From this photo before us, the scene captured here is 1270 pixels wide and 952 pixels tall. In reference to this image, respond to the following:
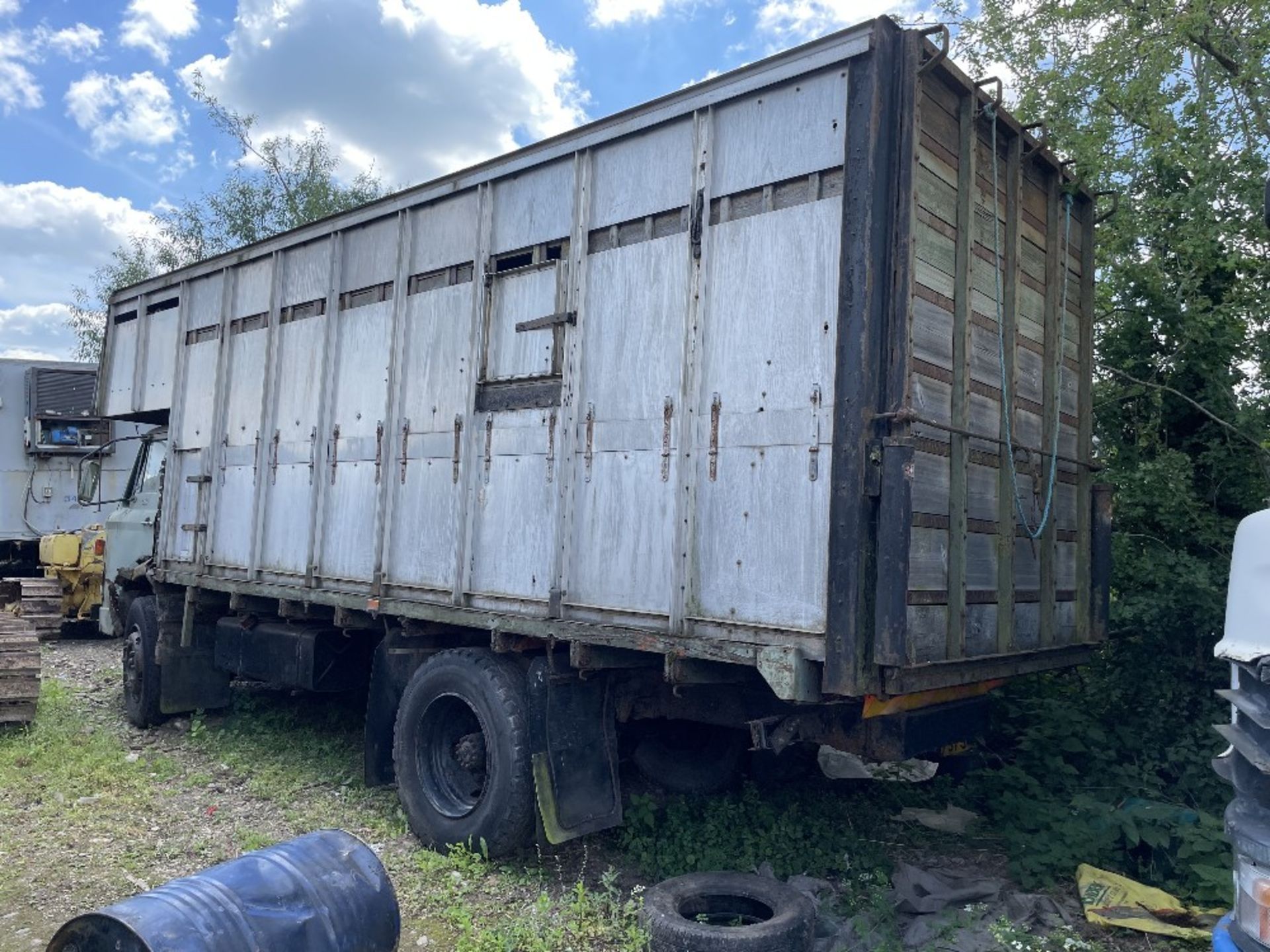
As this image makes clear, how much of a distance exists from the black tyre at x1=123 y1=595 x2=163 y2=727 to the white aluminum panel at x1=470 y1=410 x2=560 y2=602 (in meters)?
4.22

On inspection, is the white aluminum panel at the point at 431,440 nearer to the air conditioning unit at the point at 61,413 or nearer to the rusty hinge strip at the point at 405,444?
the rusty hinge strip at the point at 405,444

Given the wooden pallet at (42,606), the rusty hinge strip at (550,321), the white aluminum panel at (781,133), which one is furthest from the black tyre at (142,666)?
the white aluminum panel at (781,133)

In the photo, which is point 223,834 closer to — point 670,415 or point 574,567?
→ point 574,567

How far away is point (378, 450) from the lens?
610 centimetres

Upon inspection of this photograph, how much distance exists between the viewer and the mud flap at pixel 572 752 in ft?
15.3

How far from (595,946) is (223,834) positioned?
8.26 feet

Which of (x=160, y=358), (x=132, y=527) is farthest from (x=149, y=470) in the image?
(x=160, y=358)

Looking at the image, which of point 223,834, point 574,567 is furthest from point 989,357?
point 223,834

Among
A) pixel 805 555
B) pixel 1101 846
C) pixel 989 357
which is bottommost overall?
pixel 1101 846

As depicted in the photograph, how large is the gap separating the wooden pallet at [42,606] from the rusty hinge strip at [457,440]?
9.67 metres

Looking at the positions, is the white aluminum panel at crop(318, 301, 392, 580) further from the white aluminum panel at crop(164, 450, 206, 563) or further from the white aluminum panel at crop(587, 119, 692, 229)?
the white aluminum panel at crop(164, 450, 206, 563)

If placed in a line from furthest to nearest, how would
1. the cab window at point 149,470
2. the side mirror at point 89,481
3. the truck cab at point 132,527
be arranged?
the side mirror at point 89,481, the cab window at point 149,470, the truck cab at point 132,527

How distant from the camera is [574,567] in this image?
187 inches

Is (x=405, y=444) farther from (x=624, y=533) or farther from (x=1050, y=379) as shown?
(x=1050, y=379)
